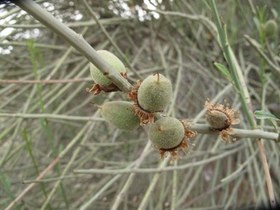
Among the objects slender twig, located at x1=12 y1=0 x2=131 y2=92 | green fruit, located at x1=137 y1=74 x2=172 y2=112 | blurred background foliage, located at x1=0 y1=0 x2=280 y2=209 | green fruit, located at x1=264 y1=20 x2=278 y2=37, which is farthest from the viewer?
blurred background foliage, located at x1=0 y1=0 x2=280 y2=209

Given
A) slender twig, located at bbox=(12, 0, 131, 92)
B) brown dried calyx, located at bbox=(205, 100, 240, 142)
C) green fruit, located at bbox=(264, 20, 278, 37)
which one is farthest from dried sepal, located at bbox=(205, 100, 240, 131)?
green fruit, located at bbox=(264, 20, 278, 37)

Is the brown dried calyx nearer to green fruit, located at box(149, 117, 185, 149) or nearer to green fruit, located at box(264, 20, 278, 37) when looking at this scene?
green fruit, located at box(149, 117, 185, 149)

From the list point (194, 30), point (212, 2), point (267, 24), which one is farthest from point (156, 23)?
point (212, 2)

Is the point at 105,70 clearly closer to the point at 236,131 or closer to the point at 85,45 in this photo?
the point at 85,45

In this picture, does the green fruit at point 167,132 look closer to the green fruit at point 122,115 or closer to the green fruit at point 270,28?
the green fruit at point 122,115

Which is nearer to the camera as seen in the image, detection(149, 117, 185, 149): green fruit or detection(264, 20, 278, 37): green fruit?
detection(149, 117, 185, 149): green fruit

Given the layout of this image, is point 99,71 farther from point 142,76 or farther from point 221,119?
point 142,76

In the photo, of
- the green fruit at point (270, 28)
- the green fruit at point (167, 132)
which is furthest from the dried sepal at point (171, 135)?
the green fruit at point (270, 28)
